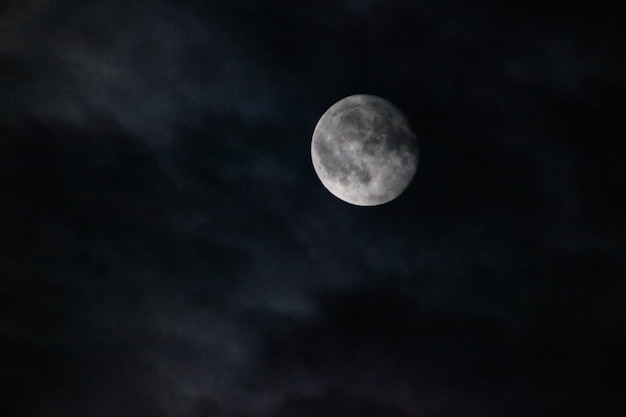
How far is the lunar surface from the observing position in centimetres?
2362

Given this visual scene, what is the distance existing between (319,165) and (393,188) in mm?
4683

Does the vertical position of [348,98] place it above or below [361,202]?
above

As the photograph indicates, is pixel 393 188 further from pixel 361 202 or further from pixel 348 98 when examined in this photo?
pixel 348 98

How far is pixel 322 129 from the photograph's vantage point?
25.1 m

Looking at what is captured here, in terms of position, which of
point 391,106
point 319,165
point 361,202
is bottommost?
point 361,202

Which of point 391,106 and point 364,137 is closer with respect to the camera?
point 364,137

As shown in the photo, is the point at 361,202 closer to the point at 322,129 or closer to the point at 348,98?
the point at 322,129

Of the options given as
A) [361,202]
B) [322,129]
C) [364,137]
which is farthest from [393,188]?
[322,129]

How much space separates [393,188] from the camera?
24.7 metres

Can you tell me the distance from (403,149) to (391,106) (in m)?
2.94

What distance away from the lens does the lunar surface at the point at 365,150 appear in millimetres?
23625

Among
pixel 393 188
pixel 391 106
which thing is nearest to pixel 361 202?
pixel 393 188

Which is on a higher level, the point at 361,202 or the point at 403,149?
the point at 403,149

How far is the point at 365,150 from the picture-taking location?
23469 millimetres
